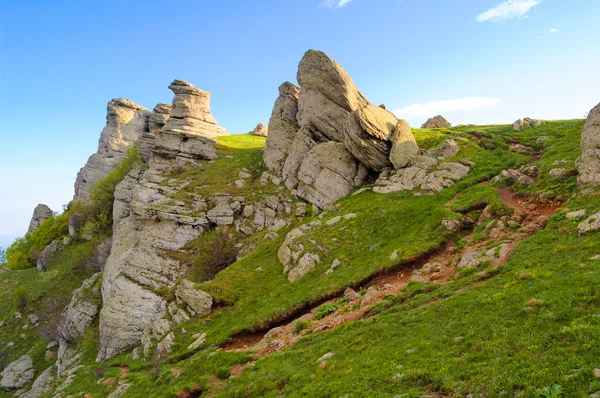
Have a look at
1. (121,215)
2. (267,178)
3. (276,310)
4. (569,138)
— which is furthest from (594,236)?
(121,215)

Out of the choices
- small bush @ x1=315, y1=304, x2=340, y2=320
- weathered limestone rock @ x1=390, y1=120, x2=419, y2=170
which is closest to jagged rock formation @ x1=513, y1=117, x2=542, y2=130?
weathered limestone rock @ x1=390, y1=120, x2=419, y2=170

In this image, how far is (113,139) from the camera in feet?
399

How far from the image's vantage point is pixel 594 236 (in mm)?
20312

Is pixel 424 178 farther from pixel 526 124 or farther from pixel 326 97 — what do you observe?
pixel 526 124

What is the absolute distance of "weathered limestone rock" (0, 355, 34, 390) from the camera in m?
47.0

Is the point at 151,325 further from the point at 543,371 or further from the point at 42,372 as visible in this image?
the point at 543,371

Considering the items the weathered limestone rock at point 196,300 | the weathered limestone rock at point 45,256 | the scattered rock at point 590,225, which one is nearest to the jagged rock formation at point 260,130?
the weathered limestone rock at point 45,256

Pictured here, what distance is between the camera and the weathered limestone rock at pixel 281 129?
65406 mm

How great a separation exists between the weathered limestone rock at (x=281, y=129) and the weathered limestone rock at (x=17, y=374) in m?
49.5

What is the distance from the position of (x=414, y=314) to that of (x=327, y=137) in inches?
1744

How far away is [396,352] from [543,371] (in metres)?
6.67

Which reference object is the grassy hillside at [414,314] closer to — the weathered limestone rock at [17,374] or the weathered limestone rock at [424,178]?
the weathered limestone rock at [424,178]

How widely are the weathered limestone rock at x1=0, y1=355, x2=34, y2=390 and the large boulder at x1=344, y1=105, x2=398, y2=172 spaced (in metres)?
59.4

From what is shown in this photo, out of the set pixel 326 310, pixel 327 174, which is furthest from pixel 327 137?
pixel 326 310
